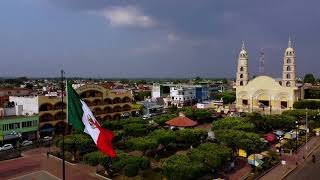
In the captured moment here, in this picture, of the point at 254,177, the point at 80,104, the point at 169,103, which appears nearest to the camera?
the point at 80,104

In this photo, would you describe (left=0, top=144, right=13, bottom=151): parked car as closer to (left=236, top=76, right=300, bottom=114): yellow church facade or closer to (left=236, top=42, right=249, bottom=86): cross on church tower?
(left=236, top=76, right=300, bottom=114): yellow church facade

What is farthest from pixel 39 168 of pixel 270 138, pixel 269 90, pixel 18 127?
pixel 269 90

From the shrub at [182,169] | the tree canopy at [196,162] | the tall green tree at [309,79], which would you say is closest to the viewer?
the shrub at [182,169]

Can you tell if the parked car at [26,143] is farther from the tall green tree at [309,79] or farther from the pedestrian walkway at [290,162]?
the tall green tree at [309,79]

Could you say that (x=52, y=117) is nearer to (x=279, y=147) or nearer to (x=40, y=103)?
(x=40, y=103)

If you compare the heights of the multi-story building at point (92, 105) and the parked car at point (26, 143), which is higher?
the multi-story building at point (92, 105)

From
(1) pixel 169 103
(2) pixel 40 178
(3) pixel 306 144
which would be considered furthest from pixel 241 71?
(2) pixel 40 178

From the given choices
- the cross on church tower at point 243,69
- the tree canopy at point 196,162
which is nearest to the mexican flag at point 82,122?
the tree canopy at point 196,162
